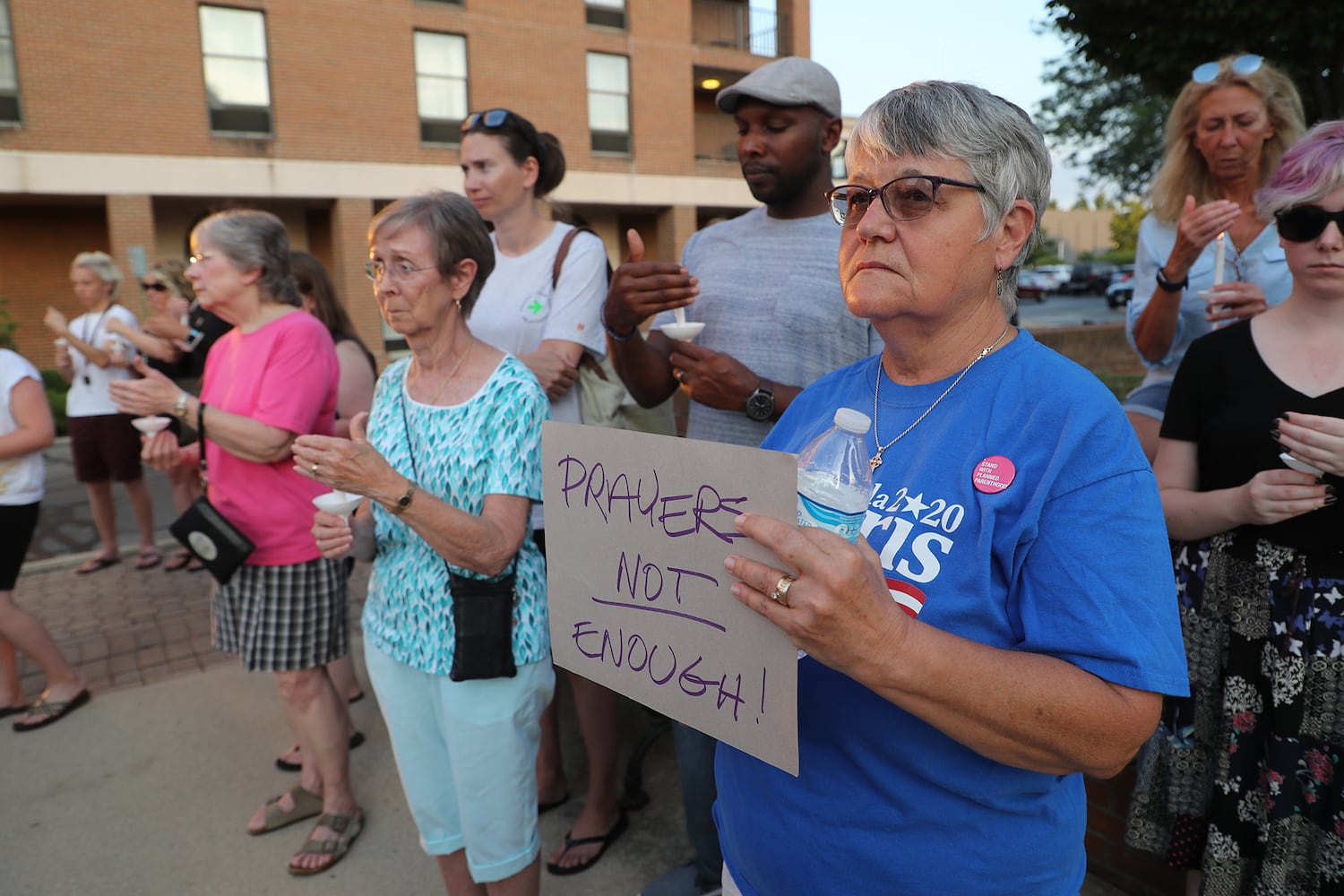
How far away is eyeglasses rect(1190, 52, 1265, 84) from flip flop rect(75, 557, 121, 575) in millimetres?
7832

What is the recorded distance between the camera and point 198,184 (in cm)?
1784

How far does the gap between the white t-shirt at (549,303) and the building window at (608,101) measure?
20.8m

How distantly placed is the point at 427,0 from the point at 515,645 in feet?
69.6

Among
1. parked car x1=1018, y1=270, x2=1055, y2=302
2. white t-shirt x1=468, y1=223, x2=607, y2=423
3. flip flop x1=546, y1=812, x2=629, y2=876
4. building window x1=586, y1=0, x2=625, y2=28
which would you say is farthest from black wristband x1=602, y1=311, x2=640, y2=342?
parked car x1=1018, y1=270, x2=1055, y2=302

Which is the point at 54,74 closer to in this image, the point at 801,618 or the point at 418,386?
the point at 418,386

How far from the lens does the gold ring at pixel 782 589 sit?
112cm

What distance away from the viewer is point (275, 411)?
3020 millimetres

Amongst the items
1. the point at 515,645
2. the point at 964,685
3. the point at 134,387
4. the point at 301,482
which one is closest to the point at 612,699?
the point at 515,645

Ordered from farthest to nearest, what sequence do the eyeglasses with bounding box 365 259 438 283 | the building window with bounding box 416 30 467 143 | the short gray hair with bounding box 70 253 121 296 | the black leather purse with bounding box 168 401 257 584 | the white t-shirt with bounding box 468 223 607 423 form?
the building window with bounding box 416 30 467 143 → the short gray hair with bounding box 70 253 121 296 → the white t-shirt with bounding box 468 223 607 423 → the black leather purse with bounding box 168 401 257 584 → the eyeglasses with bounding box 365 259 438 283

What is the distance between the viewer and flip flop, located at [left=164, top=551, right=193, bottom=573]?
21.9 feet

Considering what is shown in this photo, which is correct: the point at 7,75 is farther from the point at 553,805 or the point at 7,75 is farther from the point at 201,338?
the point at 553,805

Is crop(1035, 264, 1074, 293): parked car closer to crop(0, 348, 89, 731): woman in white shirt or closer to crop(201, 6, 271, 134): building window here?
crop(201, 6, 271, 134): building window

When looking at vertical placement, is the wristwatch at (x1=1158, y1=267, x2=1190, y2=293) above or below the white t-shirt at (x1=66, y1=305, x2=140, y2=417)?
above

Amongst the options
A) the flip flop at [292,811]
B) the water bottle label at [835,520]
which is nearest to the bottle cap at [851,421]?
the water bottle label at [835,520]
